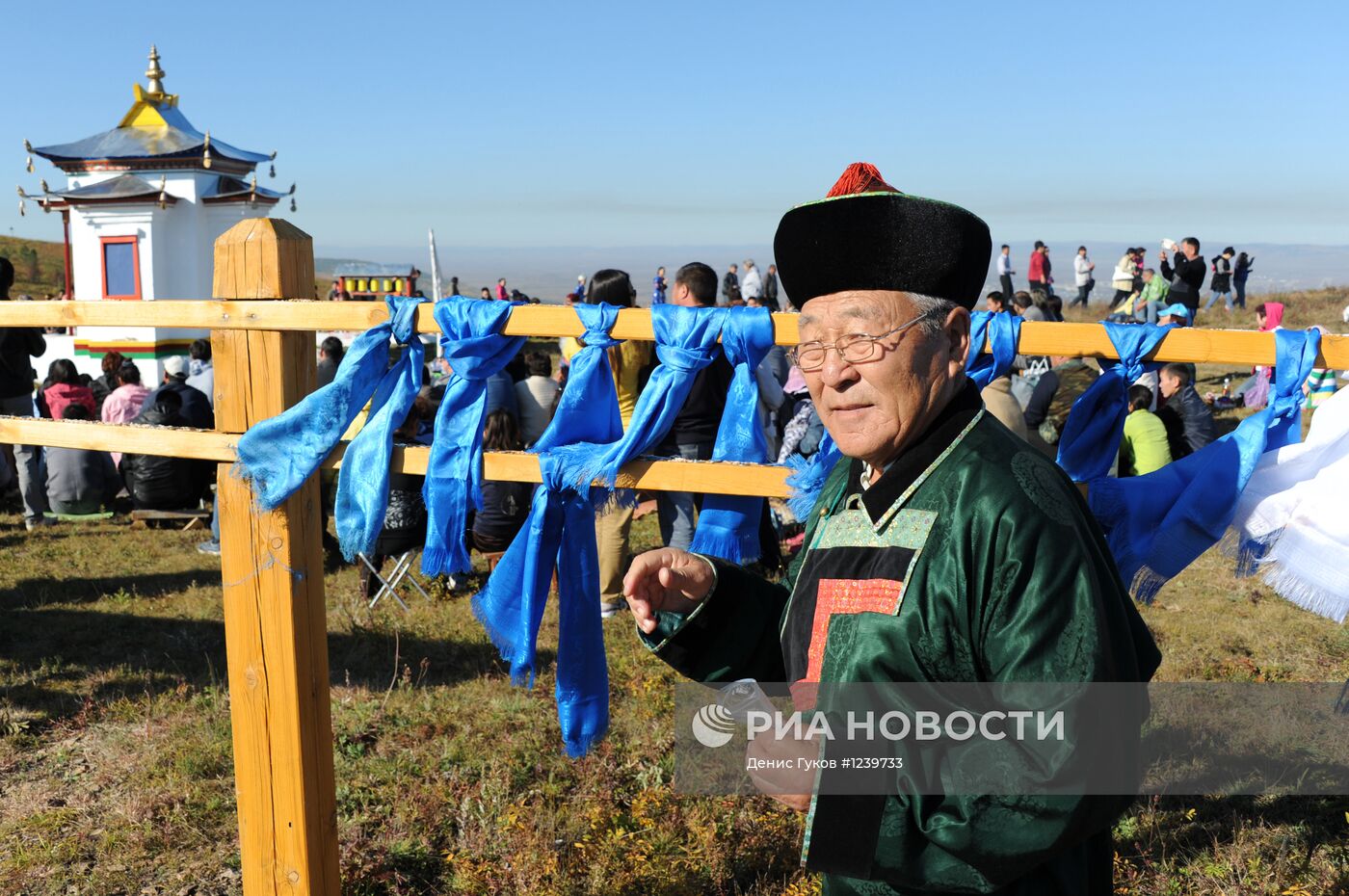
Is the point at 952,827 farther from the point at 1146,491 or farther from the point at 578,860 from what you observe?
the point at 578,860

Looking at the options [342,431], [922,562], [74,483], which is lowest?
[74,483]

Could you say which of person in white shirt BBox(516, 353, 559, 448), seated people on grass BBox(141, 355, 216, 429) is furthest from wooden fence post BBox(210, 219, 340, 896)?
seated people on grass BBox(141, 355, 216, 429)

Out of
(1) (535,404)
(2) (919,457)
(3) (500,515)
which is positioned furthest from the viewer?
(1) (535,404)

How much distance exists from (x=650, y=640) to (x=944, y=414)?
75cm

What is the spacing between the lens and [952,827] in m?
1.56

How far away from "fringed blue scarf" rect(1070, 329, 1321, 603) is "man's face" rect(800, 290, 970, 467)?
1005mm

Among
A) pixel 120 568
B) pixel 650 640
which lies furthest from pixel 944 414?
pixel 120 568

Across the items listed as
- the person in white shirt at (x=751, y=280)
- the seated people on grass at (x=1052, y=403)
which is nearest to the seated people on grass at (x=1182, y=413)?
the seated people on grass at (x=1052, y=403)

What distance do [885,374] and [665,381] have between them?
3.27 feet

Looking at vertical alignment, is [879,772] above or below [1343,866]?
above

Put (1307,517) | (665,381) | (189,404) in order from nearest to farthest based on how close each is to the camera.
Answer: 1. (1307,517)
2. (665,381)
3. (189,404)

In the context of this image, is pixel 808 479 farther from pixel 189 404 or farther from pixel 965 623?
pixel 189 404

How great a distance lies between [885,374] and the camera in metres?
1.84

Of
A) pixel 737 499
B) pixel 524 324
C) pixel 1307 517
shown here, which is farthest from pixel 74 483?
pixel 1307 517
